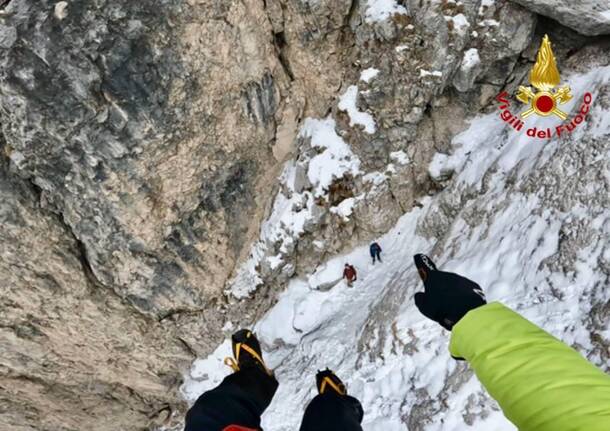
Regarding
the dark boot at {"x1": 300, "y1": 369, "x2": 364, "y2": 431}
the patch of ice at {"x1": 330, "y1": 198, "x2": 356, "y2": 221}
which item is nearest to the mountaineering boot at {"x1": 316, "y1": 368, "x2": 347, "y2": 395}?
the dark boot at {"x1": 300, "y1": 369, "x2": 364, "y2": 431}

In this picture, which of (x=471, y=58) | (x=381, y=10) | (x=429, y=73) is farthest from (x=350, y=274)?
(x=381, y=10)

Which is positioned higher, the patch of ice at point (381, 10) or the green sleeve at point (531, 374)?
the green sleeve at point (531, 374)

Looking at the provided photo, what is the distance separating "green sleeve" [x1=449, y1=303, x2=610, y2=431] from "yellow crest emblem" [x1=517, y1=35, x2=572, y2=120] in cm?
1048

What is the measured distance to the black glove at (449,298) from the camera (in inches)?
127

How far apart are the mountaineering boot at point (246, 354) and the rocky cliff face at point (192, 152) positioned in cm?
1042

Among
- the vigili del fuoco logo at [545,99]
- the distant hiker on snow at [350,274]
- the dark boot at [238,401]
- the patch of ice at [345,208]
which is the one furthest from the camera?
the patch of ice at [345,208]

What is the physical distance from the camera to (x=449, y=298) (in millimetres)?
3277

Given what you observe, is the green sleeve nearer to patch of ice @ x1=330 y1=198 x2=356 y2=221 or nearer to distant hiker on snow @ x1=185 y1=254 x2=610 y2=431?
distant hiker on snow @ x1=185 y1=254 x2=610 y2=431

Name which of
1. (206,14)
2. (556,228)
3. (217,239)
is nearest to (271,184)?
(217,239)

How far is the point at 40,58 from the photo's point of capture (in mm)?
11984

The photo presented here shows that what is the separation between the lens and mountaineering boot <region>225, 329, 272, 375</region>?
4.01m

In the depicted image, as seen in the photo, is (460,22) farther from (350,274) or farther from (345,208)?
(350,274)

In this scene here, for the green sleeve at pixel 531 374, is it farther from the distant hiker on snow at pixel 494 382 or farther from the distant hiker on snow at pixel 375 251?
the distant hiker on snow at pixel 375 251

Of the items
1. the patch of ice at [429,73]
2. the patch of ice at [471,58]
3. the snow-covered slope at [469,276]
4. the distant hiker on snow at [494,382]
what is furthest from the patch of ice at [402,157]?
the distant hiker on snow at [494,382]
